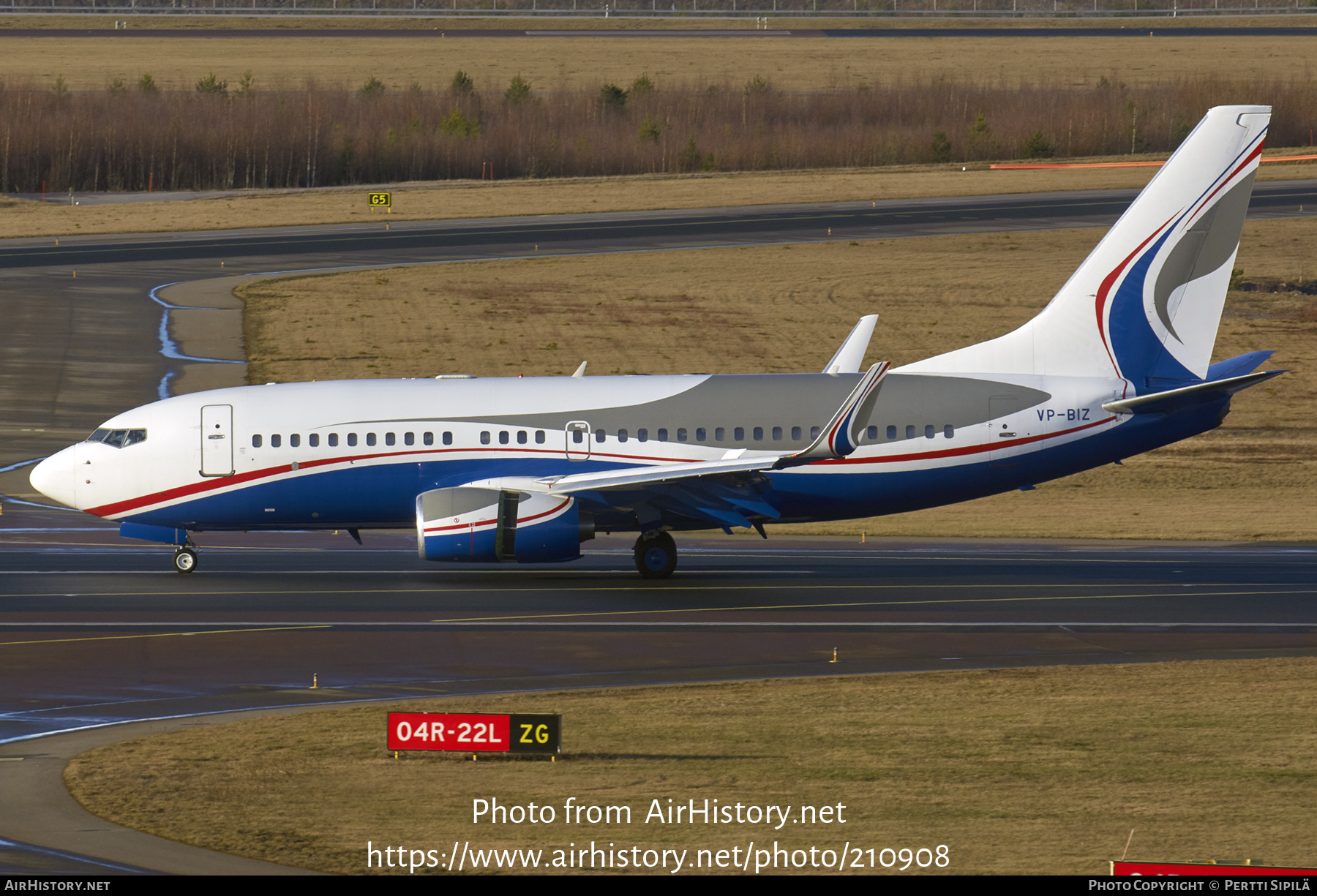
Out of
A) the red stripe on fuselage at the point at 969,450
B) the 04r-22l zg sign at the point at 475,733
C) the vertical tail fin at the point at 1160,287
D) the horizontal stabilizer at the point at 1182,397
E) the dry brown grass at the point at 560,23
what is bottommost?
the 04r-22l zg sign at the point at 475,733

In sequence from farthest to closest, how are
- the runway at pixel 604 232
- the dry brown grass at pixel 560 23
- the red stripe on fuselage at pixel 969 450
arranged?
1. the dry brown grass at pixel 560 23
2. the runway at pixel 604 232
3. the red stripe on fuselage at pixel 969 450

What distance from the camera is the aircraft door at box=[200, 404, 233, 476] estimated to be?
33.9 meters

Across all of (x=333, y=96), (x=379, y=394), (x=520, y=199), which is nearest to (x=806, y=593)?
(x=379, y=394)

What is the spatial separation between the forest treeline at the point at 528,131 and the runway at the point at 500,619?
52602 millimetres

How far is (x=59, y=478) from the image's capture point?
34250mm

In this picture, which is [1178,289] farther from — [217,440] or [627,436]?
[217,440]

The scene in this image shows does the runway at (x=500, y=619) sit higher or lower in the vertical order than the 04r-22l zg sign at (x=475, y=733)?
lower

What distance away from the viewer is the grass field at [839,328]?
145 ft

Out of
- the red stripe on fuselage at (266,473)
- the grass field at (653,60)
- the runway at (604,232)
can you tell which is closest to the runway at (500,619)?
the red stripe on fuselage at (266,473)

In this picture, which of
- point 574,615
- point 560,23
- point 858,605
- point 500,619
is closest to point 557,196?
point 858,605

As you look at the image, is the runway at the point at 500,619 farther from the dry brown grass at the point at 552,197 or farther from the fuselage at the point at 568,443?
the dry brown grass at the point at 552,197

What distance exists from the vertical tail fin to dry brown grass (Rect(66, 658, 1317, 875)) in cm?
1172

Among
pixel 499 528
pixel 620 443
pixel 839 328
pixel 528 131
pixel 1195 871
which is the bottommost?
pixel 499 528

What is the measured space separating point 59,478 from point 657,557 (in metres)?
12.8
